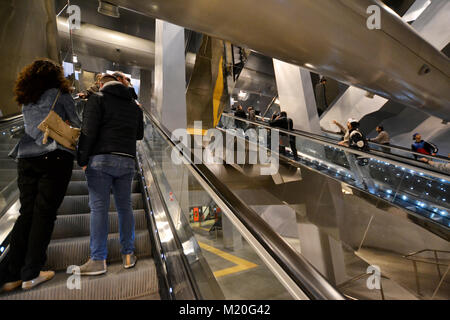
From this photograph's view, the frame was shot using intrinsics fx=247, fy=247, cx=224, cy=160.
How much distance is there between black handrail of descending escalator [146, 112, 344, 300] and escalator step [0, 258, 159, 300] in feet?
3.29

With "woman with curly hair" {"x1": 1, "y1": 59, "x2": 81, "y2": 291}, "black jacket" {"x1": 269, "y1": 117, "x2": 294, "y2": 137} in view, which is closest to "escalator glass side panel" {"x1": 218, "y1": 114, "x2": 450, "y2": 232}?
"black jacket" {"x1": 269, "y1": 117, "x2": 294, "y2": 137}

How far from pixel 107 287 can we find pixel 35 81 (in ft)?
5.32

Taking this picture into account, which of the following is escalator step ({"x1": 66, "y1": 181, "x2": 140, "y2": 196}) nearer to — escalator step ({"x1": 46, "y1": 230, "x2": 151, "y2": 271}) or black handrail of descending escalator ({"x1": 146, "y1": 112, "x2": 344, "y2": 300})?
escalator step ({"x1": 46, "y1": 230, "x2": 151, "y2": 271})

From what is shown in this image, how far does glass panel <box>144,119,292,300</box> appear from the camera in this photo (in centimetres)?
106

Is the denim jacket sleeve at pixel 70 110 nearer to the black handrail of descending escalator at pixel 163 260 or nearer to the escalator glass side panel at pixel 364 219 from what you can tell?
the black handrail of descending escalator at pixel 163 260

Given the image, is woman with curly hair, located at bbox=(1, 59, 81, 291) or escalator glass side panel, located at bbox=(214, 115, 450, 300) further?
escalator glass side panel, located at bbox=(214, 115, 450, 300)

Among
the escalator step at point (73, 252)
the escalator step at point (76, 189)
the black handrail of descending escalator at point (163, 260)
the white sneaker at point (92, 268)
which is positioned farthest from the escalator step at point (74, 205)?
the white sneaker at point (92, 268)

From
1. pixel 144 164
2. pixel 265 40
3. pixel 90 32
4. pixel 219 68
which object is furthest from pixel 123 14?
pixel 265 40

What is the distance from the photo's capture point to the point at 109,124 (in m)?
2.06

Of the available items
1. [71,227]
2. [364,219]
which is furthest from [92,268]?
[364,219]

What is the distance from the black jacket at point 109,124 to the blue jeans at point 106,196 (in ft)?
0.28

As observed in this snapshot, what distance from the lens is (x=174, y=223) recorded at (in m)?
2.31

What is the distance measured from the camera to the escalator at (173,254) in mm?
1040
